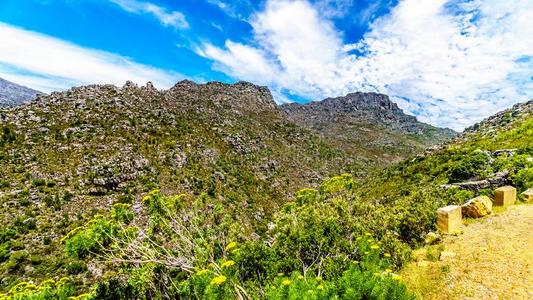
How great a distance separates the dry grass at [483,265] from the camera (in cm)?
887

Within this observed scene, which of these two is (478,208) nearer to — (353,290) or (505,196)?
(505,196)

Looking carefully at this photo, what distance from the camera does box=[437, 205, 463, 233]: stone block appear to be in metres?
13.3

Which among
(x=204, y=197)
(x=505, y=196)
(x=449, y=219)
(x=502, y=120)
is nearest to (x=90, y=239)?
(x=204, y=197)

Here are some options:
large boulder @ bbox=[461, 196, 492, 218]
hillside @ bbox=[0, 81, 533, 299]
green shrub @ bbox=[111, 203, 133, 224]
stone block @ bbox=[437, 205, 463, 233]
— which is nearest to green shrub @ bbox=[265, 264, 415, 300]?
hillside @ bbox=[0, 81, 533, 299]

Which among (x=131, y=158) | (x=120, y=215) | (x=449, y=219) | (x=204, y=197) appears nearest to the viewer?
(x=120, y=215)

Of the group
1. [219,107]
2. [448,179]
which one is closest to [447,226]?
[448,179]

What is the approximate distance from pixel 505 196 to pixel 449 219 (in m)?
4.18

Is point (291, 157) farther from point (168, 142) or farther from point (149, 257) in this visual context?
point (149, 257)

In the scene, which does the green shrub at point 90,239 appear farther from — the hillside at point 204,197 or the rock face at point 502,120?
the rock face at point 502,120

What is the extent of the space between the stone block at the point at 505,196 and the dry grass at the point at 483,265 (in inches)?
67.9

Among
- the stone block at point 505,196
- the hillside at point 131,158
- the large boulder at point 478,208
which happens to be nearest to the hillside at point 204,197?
the hillside at point 131,158

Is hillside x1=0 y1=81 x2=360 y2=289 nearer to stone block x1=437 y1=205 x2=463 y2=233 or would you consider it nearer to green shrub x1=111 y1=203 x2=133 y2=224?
green shrub x1=111 y1=203 x2=133 y2=224

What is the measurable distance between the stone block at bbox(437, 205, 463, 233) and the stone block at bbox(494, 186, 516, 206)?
293cm

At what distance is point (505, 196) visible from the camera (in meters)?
14.9
